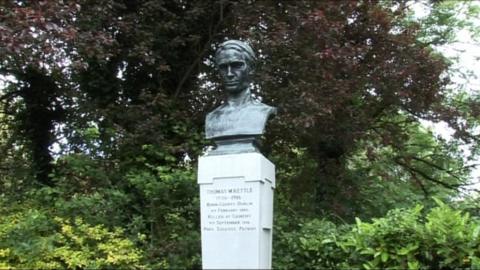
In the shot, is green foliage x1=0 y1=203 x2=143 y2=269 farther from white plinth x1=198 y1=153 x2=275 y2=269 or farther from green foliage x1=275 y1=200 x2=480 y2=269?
green foliage x1=275 y1=200 x2=480 y2=269

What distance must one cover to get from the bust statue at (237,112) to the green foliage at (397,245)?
5.05ft

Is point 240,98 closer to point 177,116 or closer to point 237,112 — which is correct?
point 237,112

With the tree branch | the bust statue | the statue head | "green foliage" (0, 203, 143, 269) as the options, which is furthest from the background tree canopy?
the statue head

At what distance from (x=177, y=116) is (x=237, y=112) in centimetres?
257

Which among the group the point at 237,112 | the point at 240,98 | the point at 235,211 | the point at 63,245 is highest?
the point at 240,98

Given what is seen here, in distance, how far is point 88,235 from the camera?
715 centimetres

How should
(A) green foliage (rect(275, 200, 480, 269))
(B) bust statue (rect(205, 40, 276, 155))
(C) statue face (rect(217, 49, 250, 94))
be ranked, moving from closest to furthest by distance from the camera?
(A) green foliage (rect(275, 200, 480, 269))
(B) bust statue (rect(205, 40, 276, 155))
(C) statue face (rect(217, 49, 250, 94))

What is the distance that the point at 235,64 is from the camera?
6.41 metres

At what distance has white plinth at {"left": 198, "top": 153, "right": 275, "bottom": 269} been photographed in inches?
235

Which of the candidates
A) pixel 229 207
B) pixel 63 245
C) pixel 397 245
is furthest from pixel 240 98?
pixel 63 245

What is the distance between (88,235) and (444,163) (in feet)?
27.1

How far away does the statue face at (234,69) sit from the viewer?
252 inches

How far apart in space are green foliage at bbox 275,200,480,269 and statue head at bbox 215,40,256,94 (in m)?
2.04

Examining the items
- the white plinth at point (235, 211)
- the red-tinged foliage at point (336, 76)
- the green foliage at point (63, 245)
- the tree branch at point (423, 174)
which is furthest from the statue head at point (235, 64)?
the tree branch at point (423, 174)
